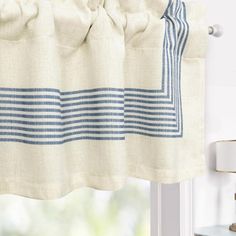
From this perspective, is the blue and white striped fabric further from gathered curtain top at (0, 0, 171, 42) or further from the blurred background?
the blurred background

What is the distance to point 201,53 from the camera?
5.19ft

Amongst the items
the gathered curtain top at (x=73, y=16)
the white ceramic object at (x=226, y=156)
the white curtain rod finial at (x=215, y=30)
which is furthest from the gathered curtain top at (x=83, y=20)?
the white ceramic object at (x=226, y=156)

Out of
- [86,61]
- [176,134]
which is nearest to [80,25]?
[86,61]

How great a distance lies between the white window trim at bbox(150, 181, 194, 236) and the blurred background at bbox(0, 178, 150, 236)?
9 cm

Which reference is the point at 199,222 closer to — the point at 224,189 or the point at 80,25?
the point at 224,189

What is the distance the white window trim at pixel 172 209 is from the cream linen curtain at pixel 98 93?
344mm

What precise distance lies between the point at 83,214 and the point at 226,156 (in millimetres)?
553

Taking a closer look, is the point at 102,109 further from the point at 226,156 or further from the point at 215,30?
the point at 226,156

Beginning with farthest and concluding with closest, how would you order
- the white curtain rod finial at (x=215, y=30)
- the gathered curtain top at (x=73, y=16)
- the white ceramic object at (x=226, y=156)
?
1. the white ceramic object at (x=226, y=156)
2. the white curtain rod finial at (x=215, y=30)
3. the gathered curtain top at (x=73, y=16)

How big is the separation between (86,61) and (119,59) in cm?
9

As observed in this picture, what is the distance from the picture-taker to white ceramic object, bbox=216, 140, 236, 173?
1950mm

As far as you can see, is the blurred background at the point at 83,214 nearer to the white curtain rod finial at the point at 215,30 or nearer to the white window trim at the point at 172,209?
the white window trim at the point at 172,209

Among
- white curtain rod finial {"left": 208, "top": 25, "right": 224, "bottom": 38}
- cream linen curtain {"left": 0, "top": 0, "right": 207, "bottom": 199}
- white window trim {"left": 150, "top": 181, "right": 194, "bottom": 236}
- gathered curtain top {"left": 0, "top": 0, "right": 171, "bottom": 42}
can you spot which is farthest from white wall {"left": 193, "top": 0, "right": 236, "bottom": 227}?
gathered curtain top {"left": 0, "top": 0, "right": 171, "bottom": 42}

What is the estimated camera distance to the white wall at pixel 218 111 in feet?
6.48
